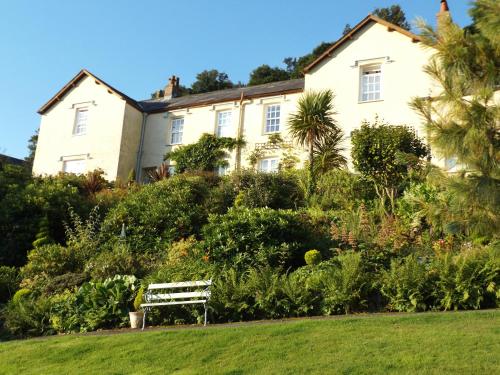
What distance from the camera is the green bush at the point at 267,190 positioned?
62.2ft

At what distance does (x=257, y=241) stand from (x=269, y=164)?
1187 cm

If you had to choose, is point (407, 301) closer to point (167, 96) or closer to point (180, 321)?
point (180, 321)

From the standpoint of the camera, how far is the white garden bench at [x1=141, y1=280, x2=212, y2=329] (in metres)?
10.7

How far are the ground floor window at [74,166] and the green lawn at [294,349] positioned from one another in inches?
738

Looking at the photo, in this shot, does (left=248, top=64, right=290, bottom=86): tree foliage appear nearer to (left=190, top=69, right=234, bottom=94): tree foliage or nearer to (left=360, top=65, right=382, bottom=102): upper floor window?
(left=190, top=69, right=234, bottom=94): tree foliage

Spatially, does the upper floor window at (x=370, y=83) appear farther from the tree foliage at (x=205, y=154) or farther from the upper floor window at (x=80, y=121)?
the upper floor window at (x=80, y=121)

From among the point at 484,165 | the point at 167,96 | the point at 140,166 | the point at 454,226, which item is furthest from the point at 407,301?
the point at 167,96

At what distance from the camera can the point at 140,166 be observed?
2803cm

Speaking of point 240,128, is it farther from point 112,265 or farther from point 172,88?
point 112,265

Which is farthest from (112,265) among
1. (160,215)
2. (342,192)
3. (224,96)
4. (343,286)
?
(224,96)

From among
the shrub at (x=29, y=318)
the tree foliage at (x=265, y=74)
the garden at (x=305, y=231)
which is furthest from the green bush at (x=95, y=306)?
the tree foliage at (x=265, y=74)

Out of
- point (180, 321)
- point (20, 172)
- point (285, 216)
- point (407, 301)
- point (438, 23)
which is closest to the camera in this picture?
point (438, 23)

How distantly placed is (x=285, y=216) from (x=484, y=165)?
639 centimetres

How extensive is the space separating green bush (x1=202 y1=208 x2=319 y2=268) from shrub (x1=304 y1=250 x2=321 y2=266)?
0.44m
